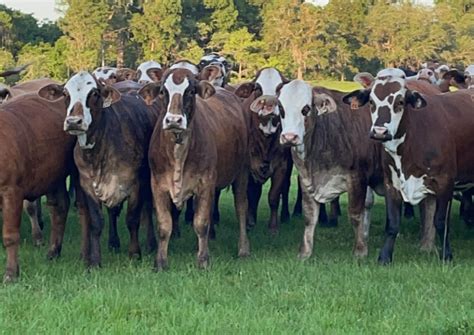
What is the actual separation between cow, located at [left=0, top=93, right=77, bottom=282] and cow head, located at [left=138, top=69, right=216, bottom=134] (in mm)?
979

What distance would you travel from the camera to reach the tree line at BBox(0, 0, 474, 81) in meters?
62.1

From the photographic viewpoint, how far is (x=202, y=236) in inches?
340

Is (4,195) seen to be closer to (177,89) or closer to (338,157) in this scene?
(177,89)

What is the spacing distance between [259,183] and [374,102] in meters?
2.76

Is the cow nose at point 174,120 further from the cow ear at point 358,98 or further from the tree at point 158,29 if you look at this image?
the tree at point 158,29

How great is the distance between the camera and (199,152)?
8.60 m

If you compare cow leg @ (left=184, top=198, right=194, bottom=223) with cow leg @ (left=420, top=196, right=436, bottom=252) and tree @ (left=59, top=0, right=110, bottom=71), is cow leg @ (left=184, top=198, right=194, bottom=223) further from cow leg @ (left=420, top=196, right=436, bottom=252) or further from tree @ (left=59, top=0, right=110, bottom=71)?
tree @ (left=59, top=0, right=110, bottom=71)

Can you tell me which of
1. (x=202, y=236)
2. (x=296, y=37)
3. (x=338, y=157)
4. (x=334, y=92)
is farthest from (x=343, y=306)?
(x=296, y=37)

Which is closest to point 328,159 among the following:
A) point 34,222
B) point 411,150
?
point 411,150

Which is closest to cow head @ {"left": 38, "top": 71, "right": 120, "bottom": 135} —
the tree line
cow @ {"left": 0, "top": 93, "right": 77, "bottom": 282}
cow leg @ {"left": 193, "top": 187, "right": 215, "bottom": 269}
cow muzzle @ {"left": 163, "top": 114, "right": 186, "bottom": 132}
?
cow @ {"left": 0, "top": 93, "right": 77, "bottom": 282}

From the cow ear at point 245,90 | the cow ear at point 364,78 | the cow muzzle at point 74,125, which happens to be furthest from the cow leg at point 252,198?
the cow muzzle at point 74,125

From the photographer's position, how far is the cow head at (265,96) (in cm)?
1005

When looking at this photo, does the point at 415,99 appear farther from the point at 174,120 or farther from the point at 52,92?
the point at 52,92

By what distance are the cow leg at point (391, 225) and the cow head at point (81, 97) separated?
2.96m
